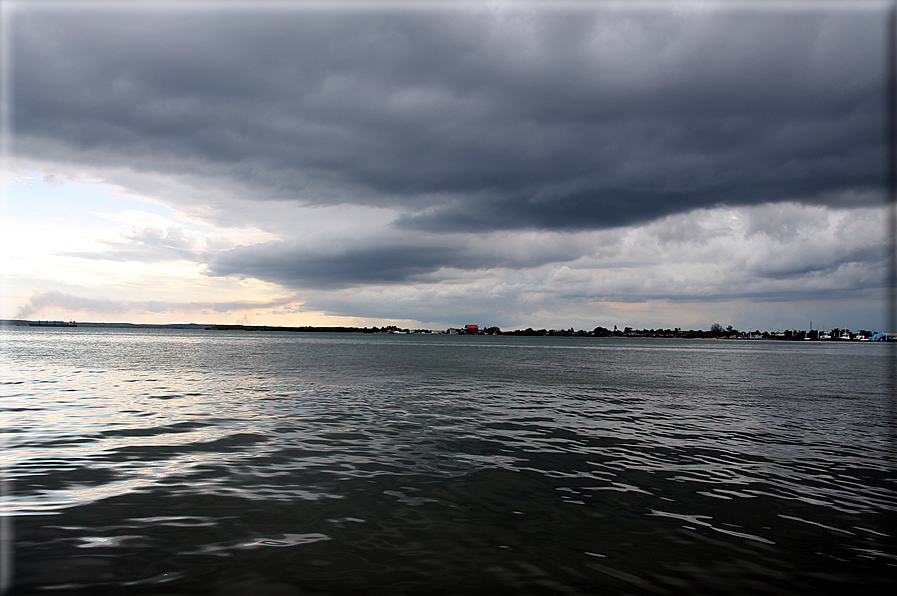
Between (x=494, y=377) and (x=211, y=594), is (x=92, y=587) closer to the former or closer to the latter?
(x=211, y=594)

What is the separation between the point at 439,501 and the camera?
12.8 meters

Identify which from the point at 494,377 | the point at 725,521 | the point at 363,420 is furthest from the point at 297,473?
the point at 494,377

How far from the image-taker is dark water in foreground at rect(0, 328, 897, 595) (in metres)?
8.96

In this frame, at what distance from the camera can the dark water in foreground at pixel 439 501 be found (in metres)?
8.96

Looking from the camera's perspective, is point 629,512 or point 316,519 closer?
point 316,519

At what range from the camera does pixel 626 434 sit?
2220cm

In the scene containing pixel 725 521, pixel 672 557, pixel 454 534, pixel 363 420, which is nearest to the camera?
pixel 672 557

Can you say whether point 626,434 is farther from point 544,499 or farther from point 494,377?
point 494,377

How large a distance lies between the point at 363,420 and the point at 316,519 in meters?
13.1

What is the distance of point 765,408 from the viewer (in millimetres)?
31891

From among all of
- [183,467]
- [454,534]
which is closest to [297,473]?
[183,467]

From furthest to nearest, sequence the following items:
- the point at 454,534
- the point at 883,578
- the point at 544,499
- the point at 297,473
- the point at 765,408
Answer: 1. the point at 765,408
2. the point at 297,473
3. the point at 544,499
4. the point at 454,534
5. the point at 883,578

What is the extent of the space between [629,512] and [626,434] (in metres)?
10.6

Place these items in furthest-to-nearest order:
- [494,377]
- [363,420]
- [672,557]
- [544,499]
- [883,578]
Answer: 1. [494,377]
2. [363,420]
3. [544,499]
4. [672,557]
5. [883,578]
